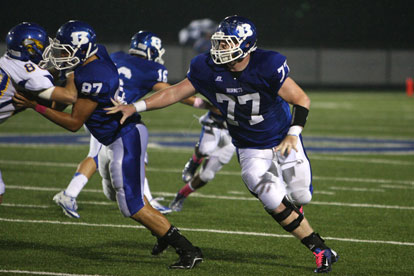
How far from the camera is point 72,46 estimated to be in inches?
176

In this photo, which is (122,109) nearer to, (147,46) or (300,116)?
(300,116)

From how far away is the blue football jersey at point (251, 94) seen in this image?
444 centimetres

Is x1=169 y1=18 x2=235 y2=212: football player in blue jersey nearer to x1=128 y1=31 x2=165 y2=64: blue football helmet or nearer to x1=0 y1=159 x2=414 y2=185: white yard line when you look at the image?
x1=128 y1=31 x2=165 y2=64: blue football helmet

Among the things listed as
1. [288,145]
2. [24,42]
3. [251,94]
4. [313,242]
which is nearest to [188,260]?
[313,242]

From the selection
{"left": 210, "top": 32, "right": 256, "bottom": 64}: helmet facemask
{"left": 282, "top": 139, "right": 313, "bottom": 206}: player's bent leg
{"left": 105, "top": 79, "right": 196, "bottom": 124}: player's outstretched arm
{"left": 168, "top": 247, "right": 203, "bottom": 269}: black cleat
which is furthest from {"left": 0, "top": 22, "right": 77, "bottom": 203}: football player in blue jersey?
{"left": 282, "top": 139, "right": 313, "bottom": 206}: player's bent leg

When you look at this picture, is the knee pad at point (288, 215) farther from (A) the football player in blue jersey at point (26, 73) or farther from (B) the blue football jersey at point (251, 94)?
(A) the football player in blue jersey at point (26, 73)

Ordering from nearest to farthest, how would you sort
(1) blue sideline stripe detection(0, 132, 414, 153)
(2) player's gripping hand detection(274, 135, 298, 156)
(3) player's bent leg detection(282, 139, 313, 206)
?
(2) player's gripping hand detection(274, 135, 298, 156), (3) player's bent leg detection(282, 139, 313, 206), (1) blue sideline stripe detection(0, 132, 414, 153)

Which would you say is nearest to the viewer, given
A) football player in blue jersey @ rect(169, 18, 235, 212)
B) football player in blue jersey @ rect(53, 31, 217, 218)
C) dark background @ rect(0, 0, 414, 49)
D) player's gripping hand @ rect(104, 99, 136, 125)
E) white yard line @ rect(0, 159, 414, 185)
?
player's gripping hand @ rect(104, 99, 136, 125)

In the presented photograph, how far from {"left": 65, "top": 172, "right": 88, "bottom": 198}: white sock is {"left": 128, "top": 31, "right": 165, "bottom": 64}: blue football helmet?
1.18 meters

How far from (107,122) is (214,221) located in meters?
1.66

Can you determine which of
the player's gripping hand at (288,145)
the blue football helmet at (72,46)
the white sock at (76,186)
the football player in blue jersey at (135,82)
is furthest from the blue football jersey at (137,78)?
the player's gripping hand at (288,145)

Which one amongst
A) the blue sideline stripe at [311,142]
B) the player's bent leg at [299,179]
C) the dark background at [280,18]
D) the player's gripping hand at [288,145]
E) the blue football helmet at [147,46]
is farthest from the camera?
the dark background at [280,18]

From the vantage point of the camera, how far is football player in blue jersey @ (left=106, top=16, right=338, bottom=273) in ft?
14.4

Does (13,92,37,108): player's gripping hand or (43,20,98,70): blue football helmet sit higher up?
(43,20,98,70): blue football helmet
